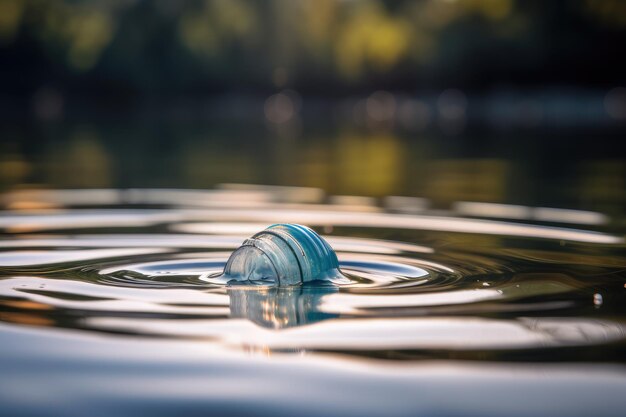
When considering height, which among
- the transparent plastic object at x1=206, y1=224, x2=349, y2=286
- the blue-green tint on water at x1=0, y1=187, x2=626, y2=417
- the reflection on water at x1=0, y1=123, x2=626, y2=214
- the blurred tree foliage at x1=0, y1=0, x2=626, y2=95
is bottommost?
the blue-green tint on water at x1=0, y1=187, x2=626, y2=417

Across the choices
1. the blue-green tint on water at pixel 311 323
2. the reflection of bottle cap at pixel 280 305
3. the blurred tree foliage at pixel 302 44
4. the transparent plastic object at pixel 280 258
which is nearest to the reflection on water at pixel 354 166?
the blue-green tint on water at pixel 311 323

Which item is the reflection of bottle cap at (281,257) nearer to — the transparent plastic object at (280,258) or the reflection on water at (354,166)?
the transparent plastic object at (280,258)

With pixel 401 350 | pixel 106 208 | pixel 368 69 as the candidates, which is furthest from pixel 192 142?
pixel 368 69

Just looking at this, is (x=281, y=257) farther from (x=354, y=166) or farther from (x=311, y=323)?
(x=354, y=166)

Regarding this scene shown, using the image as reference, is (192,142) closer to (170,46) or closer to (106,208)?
(106,208)

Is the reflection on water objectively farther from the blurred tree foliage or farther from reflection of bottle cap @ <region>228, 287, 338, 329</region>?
the blurred tree foliage

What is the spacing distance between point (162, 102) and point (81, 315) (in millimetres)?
71034

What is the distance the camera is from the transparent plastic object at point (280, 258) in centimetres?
504

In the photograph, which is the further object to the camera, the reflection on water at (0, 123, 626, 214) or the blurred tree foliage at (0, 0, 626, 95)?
the blurred tree foliage at (0, 0, 626, 95)

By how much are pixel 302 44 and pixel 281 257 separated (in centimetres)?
8184

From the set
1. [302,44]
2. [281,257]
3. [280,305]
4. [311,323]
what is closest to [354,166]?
[281,257]

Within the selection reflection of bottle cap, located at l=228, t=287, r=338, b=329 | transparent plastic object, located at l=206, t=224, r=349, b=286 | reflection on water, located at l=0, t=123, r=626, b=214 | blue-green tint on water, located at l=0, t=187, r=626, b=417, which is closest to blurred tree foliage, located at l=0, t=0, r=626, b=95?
reflection on water, located at l=0, t=123, r=626, b=214

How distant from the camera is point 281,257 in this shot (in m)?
5.07

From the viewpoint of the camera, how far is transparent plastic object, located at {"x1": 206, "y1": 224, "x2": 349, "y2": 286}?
5.04 metres
